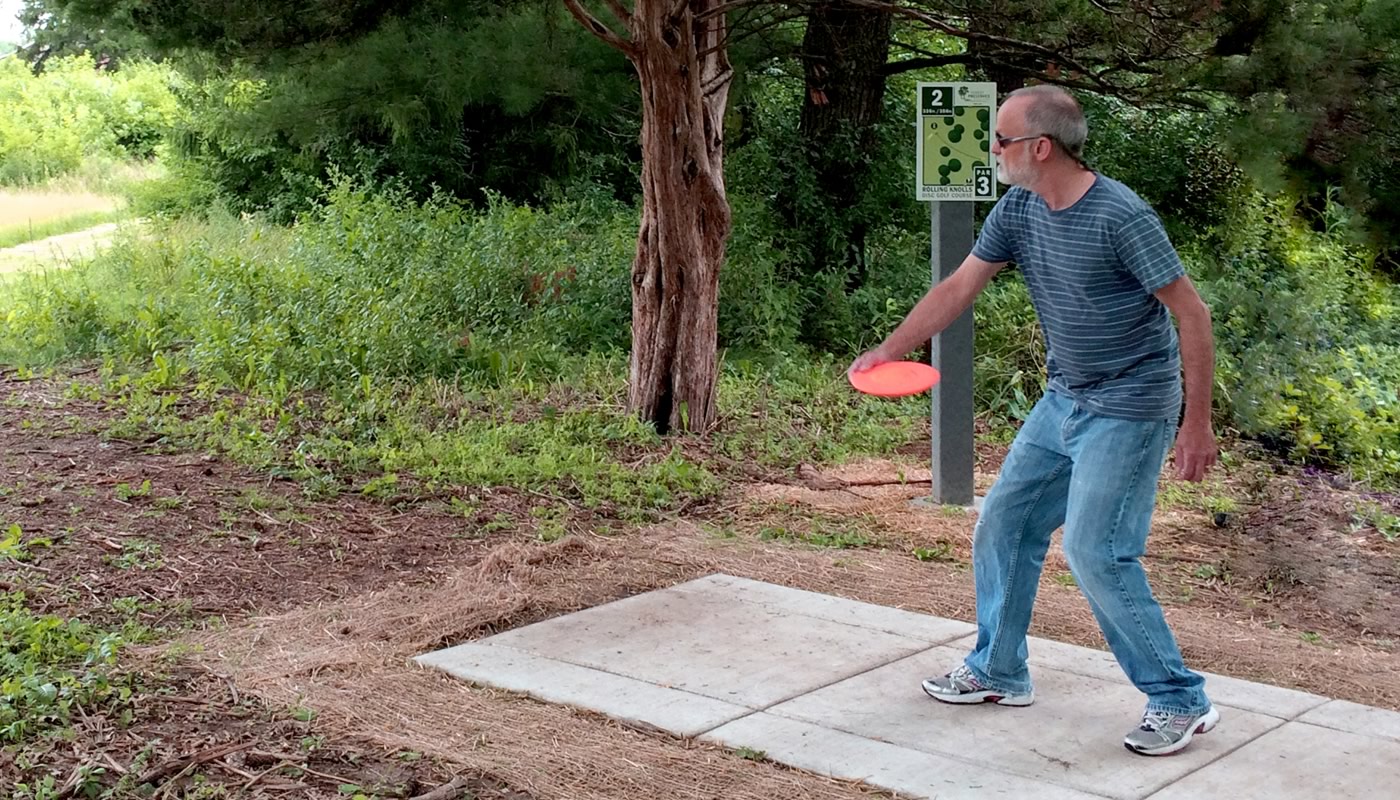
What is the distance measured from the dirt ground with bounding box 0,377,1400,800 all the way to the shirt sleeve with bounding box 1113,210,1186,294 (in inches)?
63.3

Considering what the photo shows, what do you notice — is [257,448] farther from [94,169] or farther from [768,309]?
[94,169]

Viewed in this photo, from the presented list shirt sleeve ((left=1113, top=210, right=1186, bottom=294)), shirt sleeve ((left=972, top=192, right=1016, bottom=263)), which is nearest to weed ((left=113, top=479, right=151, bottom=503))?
shirt sleeve ((left=972, top=192, right=1016, bottom=263))

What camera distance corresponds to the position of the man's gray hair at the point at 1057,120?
4141 millimetres

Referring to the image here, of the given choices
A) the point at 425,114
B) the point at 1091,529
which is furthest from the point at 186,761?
the point at 425,114

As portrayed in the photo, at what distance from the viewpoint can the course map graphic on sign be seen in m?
7.65

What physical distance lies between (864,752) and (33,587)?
3644 mm

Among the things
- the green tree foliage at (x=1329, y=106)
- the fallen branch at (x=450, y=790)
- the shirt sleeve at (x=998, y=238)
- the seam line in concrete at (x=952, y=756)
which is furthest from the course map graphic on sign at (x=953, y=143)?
the fallen branch at (x=450, y=790)

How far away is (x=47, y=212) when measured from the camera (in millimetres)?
21141

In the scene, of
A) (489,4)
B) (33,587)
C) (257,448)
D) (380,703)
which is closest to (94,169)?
(489,4)

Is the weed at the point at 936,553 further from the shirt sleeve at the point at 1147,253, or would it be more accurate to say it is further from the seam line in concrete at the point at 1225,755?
the shirt sleeve at the point at 1147,253

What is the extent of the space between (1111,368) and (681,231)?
5315 millimetres

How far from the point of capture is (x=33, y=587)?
237 inches

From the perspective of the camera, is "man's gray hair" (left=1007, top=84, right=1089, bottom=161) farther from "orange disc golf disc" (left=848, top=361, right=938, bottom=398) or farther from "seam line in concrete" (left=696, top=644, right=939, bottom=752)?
"seam line in concrete" (left=696, top=644, right=939, bottom=752)

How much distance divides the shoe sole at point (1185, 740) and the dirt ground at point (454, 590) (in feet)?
2.78
